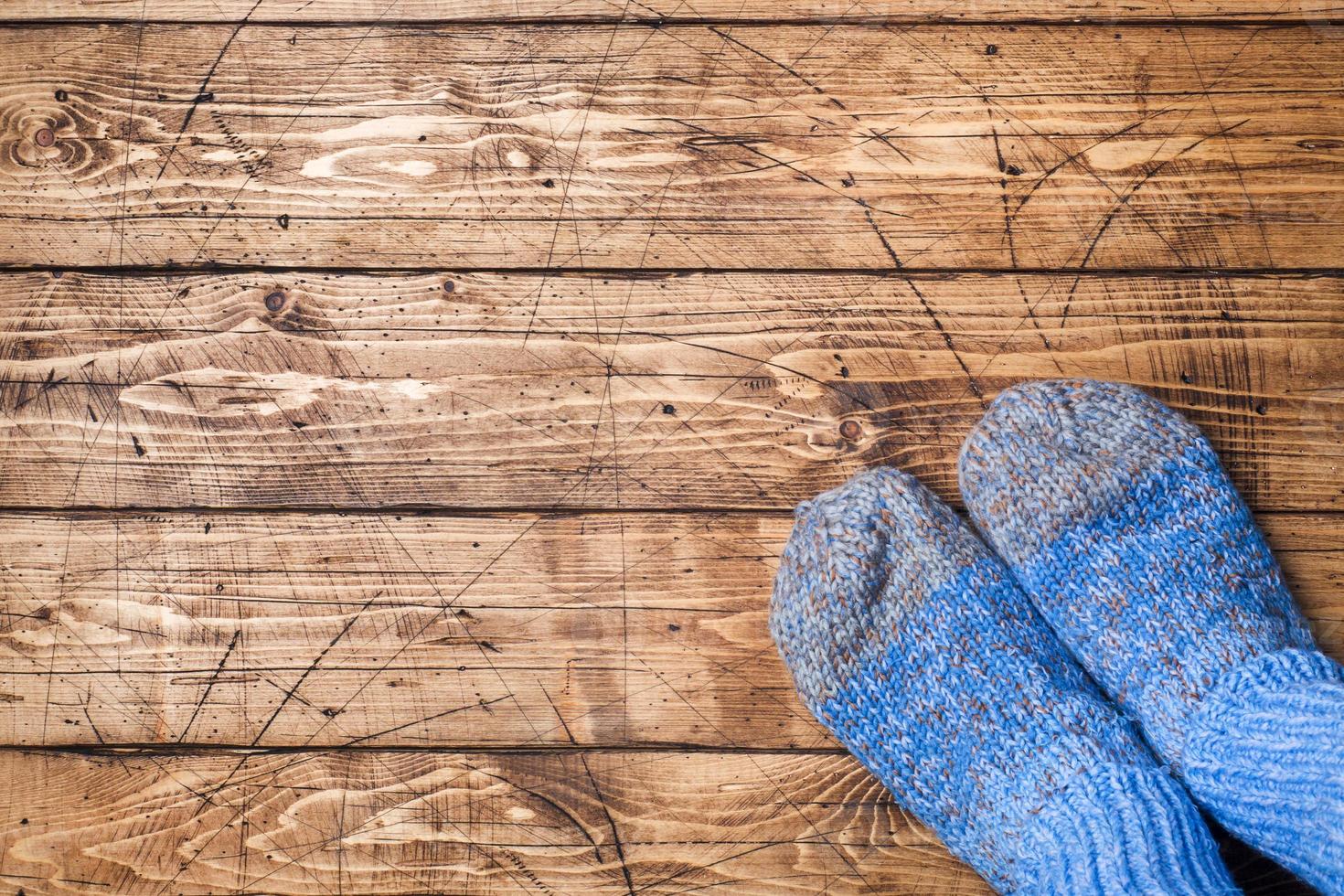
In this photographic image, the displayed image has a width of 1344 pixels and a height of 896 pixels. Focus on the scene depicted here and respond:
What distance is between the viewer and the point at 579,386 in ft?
2.56

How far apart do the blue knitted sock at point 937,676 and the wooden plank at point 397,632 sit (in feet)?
0.15

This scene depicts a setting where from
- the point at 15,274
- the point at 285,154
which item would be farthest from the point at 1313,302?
the point at 15,274

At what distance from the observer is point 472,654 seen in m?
0.78

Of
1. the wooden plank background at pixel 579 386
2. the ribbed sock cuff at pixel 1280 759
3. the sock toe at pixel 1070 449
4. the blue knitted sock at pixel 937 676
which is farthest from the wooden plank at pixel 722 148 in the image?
the ribbed sock cuff at pixel 1280 759

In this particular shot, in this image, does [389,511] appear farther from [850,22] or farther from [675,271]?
[850,22]

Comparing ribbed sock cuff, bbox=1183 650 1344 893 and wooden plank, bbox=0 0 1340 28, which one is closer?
ribbed sock cuff, bbox=1183 650 1344 893

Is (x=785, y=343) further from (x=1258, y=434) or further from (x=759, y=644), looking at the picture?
(x=1258, y=434)

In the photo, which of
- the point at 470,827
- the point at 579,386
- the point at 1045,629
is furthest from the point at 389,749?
the point at 1045,629

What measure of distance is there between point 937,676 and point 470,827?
0.44 metres

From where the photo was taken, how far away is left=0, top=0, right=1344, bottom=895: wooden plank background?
77cm

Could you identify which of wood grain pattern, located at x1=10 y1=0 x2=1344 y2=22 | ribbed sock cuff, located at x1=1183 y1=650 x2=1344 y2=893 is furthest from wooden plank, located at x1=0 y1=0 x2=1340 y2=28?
ribbed sock cuff, located at x1=1183 y1=650 x2=1344 y2=893

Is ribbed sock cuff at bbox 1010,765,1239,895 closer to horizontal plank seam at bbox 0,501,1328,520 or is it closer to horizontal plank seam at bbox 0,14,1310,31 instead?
horizontal plank seam at bbox 0,501,1328,520

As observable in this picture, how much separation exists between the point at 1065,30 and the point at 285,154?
72 cm

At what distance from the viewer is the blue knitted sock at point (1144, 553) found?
0.73 meters
